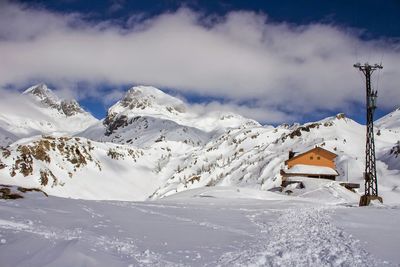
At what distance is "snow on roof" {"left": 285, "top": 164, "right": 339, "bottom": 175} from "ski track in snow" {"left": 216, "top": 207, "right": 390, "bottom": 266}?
60472 millimetres

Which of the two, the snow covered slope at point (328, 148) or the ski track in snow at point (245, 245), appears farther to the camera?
the snow covered slope at point (328, 148)

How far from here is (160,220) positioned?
19344 millimetres

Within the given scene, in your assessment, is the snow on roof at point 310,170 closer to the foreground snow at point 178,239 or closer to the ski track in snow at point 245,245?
the foreground snow at point 178,239

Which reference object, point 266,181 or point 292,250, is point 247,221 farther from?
point 266,181

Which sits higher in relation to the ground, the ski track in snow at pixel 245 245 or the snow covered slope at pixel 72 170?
the snow covered slope at pixel 72 170

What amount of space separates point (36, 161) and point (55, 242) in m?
110

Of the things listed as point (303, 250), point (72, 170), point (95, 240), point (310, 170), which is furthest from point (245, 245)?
point (72, 170)

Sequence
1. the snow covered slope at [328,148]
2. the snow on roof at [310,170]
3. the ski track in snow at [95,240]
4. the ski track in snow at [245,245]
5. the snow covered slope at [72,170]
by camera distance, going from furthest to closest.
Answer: the snow covered slope at [72,170] → the snow covered slope at [328,148] → the snow on roof at [310,170] → the ski track in snow at [95,240] → the ski track in snow at [245,245]

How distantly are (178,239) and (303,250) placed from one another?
412 cm

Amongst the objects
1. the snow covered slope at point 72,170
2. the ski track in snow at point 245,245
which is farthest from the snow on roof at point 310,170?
the snow covered slope at point 72,170

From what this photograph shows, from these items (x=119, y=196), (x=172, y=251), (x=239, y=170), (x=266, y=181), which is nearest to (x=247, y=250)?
(x=172, y=251)

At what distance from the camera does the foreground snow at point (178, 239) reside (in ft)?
35.3

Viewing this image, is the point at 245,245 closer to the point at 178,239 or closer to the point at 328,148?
the point at 178,239

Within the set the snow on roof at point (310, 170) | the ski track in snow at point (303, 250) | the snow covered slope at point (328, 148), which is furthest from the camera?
the snow covered slope at point (328, 148)
